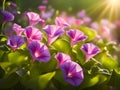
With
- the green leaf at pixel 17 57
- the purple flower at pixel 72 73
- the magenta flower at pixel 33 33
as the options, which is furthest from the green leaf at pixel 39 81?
the magenta flower at pixel 33 33

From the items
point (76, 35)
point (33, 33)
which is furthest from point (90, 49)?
point (33, 33)

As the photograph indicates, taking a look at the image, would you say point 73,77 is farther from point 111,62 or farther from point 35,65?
point 111,62

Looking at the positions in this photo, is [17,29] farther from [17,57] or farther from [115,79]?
[115,79]

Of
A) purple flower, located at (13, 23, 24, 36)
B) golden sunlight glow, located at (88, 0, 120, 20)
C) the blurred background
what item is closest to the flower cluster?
purple flower, located at (13, 23, 24, 36)

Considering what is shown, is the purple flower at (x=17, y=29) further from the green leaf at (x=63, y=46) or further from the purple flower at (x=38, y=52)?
the purple flower at (x=38, y=52)

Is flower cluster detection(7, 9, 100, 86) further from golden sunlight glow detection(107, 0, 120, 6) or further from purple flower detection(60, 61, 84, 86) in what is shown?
golden sunlight glow detection(107, 0, 120, 6)
